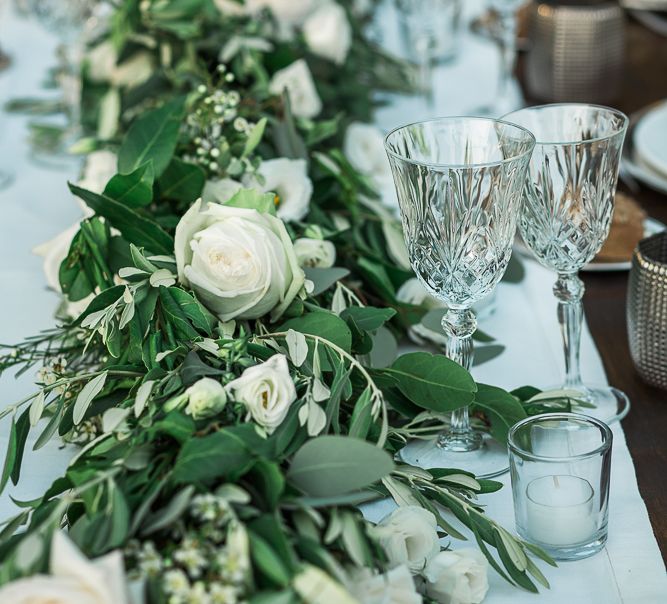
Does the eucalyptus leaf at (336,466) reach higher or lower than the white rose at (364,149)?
higher

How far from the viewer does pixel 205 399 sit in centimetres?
61

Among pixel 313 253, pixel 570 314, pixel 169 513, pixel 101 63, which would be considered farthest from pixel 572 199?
pixel 101 63

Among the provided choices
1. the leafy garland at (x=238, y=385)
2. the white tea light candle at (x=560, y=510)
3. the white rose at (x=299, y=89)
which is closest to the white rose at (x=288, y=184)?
the leafy garland at (x=238, y=385)

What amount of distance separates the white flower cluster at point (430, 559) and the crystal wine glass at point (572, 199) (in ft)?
0.81

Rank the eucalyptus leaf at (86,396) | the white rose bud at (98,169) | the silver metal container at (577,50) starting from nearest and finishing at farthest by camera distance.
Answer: the eucalyptus leaf at (86,396) → the white rose bud at (98,169) → the silver metal container at (577,50)

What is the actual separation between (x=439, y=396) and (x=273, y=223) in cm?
18

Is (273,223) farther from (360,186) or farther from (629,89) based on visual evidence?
(629,89)

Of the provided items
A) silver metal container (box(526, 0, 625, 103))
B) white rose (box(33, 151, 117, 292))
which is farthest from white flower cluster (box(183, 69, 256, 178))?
silver metal container (box(526, 0, 625, 103))

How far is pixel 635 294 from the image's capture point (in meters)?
0.88

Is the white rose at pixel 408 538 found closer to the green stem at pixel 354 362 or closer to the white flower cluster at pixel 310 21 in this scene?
the green stem at pixel 354 362

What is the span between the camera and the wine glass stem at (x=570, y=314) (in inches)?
33.5

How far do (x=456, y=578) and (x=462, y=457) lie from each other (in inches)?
7.7

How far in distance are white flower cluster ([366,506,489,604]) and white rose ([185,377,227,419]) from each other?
0.12 metres

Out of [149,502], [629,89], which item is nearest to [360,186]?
[149,502]
